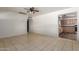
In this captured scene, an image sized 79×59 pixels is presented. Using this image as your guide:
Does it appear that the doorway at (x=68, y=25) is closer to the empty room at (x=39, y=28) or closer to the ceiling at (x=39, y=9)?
the empty room at (x=39, y=28)

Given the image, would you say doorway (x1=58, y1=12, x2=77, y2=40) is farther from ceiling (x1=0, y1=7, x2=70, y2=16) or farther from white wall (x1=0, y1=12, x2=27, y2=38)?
white wall (x1=0, y1=12, x2=27, y2=38)

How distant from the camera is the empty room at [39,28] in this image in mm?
1883

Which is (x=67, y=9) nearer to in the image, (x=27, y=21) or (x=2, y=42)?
(x=27, y=21)

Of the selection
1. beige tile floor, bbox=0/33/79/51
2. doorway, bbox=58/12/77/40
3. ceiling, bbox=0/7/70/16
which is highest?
ceiling, bbox=0/7/70/16

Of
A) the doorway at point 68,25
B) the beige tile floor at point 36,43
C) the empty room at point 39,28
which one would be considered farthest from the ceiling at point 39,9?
the beige tile floor at point 36,43

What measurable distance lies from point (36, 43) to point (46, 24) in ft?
1.05

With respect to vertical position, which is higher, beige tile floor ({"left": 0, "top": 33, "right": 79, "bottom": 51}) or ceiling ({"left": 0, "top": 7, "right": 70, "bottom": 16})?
ceiling ({"left": 0, "top": 7, "right": 70, "bottom": 16})

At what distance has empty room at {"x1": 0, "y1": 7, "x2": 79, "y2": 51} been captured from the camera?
1883 millimetres

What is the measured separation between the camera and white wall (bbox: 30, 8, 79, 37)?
6.27 ft

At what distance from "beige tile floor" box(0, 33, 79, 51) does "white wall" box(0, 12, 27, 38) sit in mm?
75

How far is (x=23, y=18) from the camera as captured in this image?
6.33 ft

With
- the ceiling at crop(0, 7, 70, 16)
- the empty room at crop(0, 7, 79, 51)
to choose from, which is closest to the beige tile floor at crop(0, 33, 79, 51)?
the empty room at crop(0, 7, 79, 51)

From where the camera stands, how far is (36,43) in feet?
6.27

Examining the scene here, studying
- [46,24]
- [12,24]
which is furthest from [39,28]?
[12,24]
